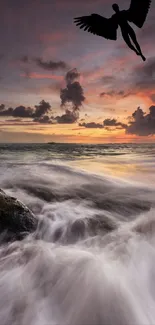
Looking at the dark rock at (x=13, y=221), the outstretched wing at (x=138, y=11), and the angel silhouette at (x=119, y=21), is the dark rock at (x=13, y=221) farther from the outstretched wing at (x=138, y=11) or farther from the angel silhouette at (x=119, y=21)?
the outstretched wing at (x=138, y=11)

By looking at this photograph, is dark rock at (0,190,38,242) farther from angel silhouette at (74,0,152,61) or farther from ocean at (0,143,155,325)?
angel silhouette at (74,0,152,61)

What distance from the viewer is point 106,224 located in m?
5.11

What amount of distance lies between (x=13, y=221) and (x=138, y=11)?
6031 mm

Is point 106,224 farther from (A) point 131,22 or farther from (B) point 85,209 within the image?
(A) point 131,22

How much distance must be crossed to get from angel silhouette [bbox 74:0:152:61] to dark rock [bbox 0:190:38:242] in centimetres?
464

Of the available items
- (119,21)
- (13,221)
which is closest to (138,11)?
(119,21)

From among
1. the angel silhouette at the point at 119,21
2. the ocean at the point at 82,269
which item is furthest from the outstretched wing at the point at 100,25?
the ocean at the point at 82,269

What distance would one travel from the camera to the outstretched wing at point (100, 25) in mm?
6297

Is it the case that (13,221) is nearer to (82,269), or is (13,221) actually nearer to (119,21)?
(82,269)

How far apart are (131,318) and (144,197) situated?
208 inches

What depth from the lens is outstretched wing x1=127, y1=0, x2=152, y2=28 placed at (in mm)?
5889

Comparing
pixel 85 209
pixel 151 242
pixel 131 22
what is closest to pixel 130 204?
pixel 85 209

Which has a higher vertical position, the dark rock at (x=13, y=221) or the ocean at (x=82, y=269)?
the dark rock at (x=13, y=221)

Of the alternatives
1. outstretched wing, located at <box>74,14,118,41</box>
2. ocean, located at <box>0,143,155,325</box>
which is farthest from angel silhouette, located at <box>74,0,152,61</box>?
ocean, located at <box>0,143,155,325</box>
